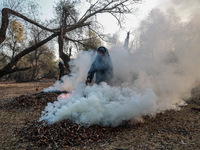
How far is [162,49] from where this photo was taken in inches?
255

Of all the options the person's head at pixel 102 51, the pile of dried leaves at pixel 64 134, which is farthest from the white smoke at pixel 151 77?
the person's head at pixel 102 51

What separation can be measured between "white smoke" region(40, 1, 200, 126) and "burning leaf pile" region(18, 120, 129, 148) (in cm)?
34

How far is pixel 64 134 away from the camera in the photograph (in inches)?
141

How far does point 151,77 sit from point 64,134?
4.53 metres

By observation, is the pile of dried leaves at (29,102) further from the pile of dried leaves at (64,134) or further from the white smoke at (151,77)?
the pile of dried leaves at (64,134)

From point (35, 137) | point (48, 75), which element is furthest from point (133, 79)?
point (48, 75)

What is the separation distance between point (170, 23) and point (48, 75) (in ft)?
115

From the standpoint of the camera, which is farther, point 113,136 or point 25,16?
point 25,16

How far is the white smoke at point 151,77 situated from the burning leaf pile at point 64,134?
1.13ft

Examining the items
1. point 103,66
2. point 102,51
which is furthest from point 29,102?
point 102,51

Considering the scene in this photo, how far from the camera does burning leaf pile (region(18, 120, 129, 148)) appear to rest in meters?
3.43

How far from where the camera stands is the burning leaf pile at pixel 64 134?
3432 mm

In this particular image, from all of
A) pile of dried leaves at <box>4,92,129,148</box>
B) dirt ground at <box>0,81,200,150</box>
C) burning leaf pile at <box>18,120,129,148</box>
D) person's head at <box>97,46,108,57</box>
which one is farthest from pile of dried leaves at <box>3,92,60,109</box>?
person's head at <box>97,46,108,57</box>

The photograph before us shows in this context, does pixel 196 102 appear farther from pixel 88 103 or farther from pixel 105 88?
pixel 88 103
